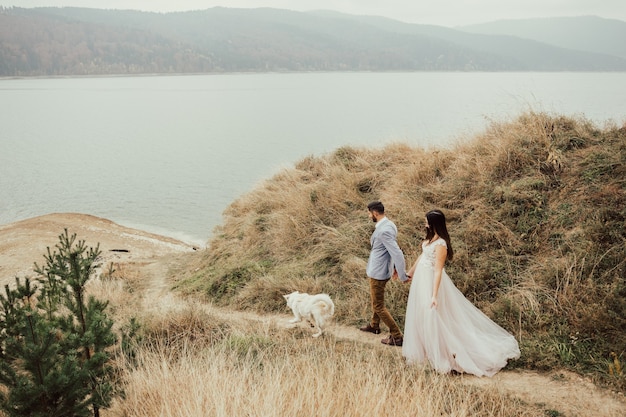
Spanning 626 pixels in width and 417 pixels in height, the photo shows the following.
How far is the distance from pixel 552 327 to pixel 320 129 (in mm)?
51010

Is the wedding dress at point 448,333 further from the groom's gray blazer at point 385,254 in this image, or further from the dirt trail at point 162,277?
the groom's gray blazer at point 385,254

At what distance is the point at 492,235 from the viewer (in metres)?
8.42

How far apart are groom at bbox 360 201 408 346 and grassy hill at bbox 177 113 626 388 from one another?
89cm

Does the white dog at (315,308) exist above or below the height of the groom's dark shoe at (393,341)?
above

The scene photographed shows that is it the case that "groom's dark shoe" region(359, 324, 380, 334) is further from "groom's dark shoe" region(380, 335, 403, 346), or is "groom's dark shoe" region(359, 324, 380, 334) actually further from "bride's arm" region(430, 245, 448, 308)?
"bride's arm" region(430, 245, 448, 308)

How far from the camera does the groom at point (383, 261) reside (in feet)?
20.8

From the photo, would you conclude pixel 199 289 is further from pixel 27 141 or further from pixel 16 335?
pixel 27 141

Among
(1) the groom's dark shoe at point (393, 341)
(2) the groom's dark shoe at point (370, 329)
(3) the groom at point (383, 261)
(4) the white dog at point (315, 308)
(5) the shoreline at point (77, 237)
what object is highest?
(3) the groom at point (383, 261)

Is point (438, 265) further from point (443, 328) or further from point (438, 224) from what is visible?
point (443, 328)

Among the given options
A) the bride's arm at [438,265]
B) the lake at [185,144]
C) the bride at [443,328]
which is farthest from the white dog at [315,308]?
the lake at [185,144]

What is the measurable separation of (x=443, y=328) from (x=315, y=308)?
6.41 feet

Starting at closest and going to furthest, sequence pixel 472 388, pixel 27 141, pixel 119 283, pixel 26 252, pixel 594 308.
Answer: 1. pixel 472 388
2. pixel 594 308
3. pixel 119 283
4. pixel 26 252
5. pixel 27 141

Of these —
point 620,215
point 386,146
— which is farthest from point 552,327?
point 386,146

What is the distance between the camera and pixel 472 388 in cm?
516
